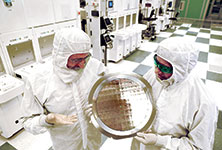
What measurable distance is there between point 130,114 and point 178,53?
17.1 inches

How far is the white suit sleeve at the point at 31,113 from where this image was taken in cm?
84

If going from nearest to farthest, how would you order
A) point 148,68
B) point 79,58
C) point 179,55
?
point 179,55
point 79,58
point 148,68

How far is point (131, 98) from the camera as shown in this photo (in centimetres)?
89

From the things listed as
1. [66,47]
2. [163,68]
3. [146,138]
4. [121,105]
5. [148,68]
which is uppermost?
[66,47]

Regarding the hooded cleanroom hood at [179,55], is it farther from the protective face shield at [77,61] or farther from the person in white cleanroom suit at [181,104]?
the protective face shield at [77,61]

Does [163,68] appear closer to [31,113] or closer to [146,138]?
[146,138]

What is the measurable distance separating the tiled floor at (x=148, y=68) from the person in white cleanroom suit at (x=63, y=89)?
1017 mm

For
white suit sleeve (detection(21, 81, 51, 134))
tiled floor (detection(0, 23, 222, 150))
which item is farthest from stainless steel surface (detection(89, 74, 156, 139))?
tiled floor (detection(0, 23, 222, 150))

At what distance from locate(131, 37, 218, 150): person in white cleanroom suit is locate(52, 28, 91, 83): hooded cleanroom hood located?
43 centimetres

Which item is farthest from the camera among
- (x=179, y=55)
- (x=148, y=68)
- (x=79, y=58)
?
(x=148, y=68)

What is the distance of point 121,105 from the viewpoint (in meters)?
0.89

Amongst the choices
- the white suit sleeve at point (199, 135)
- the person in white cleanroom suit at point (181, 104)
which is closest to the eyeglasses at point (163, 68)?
the person in white cleanroom suit at point (181, 104)

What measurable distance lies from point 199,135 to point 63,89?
2.60ft

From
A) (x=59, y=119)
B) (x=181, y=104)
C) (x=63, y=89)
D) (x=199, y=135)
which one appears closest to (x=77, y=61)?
(x=63, y=89)
